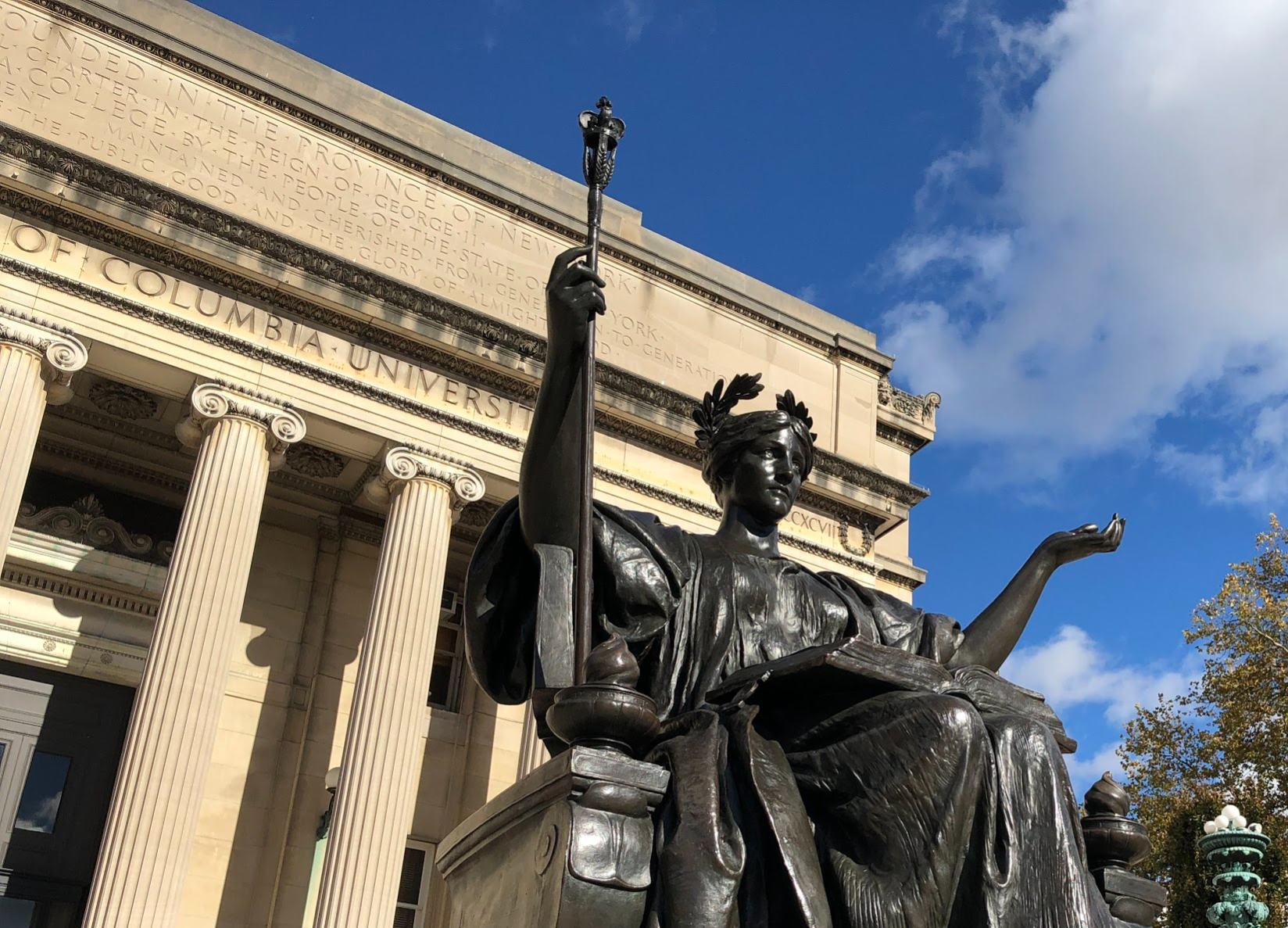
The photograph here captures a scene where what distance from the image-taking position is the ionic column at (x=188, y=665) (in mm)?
13742

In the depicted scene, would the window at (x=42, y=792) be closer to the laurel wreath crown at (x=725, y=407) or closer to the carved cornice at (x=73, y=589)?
the carved cornice at (x=73, y=589)

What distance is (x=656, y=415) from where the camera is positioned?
1964 centimetres

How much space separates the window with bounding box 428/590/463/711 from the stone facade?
0.05 meters

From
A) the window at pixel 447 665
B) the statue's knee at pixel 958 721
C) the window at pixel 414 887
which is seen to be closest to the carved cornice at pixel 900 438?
the window at pixel 447 665

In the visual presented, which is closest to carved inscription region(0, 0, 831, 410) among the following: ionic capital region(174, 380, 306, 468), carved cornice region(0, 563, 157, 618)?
ionic capital region(174, 380, 306, 468)

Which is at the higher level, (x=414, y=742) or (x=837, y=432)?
(x=837, y=432)

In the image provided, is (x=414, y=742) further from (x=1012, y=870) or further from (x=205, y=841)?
(x=1012, y=870)

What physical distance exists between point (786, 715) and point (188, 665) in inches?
525

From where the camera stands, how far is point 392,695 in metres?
16.1

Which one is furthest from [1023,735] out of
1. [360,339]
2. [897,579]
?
[897,579]

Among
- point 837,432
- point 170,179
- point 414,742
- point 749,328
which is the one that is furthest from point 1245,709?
point 170,179

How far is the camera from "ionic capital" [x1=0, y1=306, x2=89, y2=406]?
15141 millimetres

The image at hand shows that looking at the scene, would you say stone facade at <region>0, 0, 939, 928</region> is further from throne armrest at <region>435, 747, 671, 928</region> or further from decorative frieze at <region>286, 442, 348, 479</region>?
throne armrest at <region>435, 747, 671, 928</region>

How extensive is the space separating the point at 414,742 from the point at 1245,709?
15.5 meters
